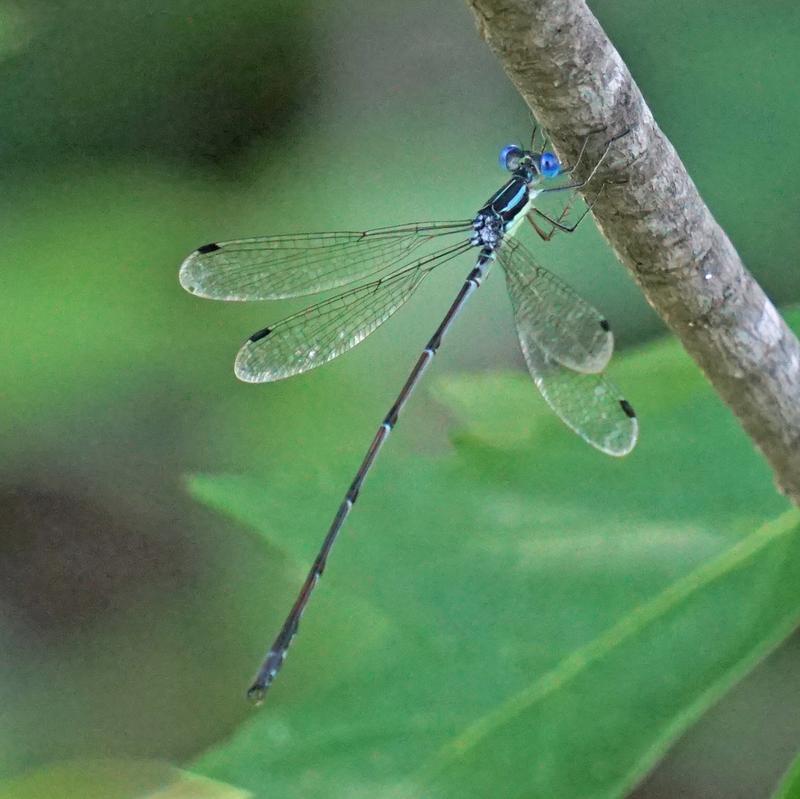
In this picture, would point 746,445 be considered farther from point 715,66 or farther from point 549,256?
point 715,66

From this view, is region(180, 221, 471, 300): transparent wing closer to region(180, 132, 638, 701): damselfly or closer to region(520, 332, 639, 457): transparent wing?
region(180, 132, 638, 701): damselfly

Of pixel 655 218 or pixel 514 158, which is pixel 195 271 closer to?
pixel 514 158

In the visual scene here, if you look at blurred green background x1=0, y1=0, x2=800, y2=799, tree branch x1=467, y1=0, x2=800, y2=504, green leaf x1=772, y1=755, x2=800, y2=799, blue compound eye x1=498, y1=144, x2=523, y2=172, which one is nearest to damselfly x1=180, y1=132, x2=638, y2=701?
blue compound eye x1=498, y1=144, x2=523, y2=172

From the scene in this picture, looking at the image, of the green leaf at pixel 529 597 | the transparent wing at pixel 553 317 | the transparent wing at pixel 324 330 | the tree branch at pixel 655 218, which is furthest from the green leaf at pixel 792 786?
the transparent wing at pixel 324 330

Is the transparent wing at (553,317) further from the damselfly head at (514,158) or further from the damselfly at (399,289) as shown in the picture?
the damselfly head at (514,158)

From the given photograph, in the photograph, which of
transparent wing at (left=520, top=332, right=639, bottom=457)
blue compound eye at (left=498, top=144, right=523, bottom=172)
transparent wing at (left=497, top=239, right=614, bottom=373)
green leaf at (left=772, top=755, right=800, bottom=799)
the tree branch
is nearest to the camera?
the tree branch

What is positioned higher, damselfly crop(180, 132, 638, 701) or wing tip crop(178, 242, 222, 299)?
wing tip crop(178, 242, 222, 299)
